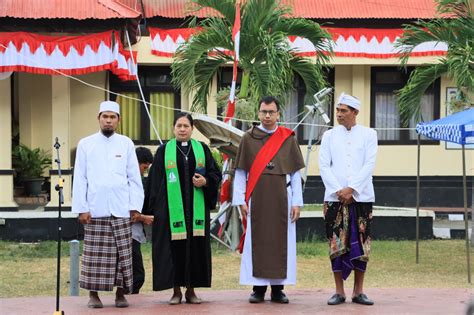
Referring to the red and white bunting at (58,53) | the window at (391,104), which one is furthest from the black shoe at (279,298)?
the window at (391,104)

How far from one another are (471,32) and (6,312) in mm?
8785

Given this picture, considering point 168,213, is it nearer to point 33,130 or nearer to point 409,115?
point 409,115

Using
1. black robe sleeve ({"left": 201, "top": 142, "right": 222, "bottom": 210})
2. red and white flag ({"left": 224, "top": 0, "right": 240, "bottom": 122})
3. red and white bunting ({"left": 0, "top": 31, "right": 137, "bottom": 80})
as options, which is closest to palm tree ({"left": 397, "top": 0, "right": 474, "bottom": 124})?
red and white flag ({"left": 224, "top": 0, "right": 240, "bottom": 122})

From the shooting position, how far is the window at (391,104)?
21.2 m

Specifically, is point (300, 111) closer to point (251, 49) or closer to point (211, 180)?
point (251, 49)

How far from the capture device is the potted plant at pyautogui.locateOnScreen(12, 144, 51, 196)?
1892cm

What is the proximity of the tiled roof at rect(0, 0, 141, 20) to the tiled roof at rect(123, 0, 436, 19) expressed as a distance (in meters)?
2.56


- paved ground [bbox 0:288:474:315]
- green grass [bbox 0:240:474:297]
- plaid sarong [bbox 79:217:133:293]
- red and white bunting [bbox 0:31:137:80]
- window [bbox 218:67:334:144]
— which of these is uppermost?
red and white bunting [bbox 0:31:137:80]

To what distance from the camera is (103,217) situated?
9125 millimetres

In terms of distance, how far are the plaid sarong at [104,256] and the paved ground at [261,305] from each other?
253 mm

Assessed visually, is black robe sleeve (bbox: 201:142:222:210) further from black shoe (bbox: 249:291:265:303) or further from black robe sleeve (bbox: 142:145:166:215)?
black shoe (bbox: 249:291:265:303)

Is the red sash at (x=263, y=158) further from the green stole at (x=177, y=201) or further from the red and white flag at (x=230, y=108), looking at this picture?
the red and white flag at (x=230, y=108)

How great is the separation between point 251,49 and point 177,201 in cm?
633

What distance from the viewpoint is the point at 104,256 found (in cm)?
912
